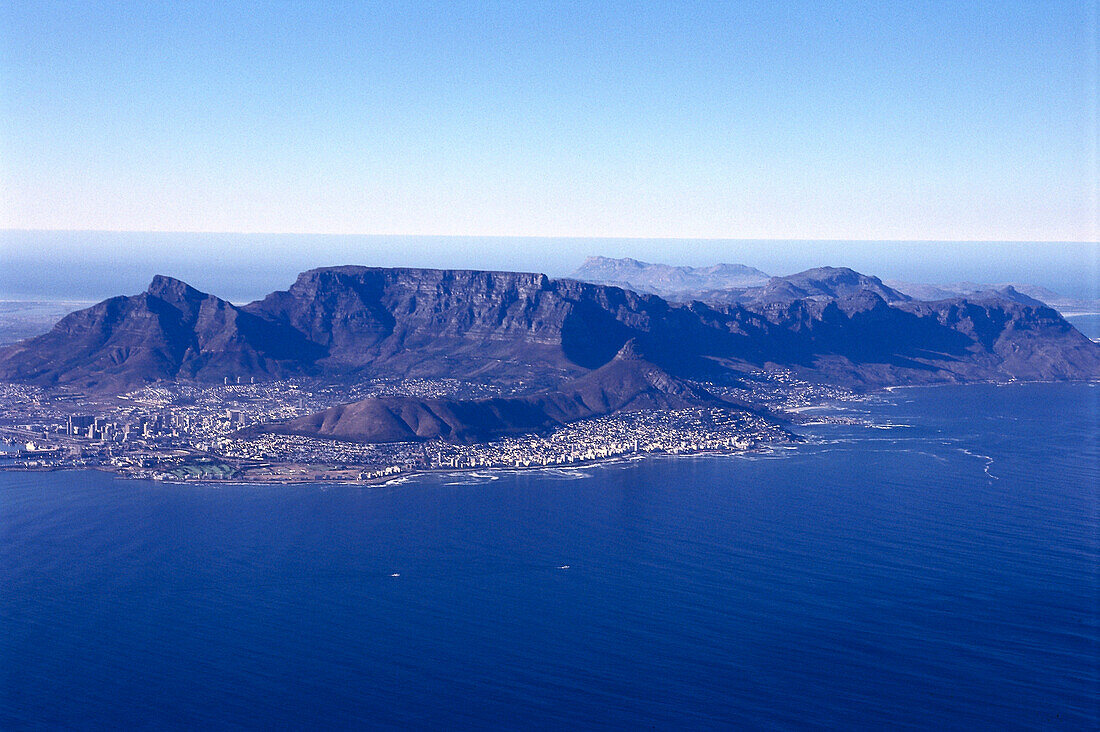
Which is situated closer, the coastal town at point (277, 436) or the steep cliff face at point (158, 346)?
the coastal town at point (277, 436)

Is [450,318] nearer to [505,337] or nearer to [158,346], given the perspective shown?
[505,337]

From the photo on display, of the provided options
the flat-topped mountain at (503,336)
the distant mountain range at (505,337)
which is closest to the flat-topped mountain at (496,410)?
the distant mountain range at (505,337)

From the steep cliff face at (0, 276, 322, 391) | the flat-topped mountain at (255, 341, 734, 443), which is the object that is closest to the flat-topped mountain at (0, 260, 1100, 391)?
the steep cliff face at (0, 276, 322, 391)

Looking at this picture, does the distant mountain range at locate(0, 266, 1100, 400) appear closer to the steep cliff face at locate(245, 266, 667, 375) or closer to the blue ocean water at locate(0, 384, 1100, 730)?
the steep cliff face at locate(245, 266, 667, 375)

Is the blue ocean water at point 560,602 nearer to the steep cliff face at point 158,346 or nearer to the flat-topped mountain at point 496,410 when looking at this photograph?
the flat-topped mountain at point 496,410

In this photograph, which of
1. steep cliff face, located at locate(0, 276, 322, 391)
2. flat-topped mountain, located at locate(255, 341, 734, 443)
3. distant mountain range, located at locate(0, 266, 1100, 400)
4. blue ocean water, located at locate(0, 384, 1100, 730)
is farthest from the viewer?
distant mountain range, located at locate(0, 266, 1100, 400)

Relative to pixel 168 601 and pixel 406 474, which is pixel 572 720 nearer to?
pixel 168 601

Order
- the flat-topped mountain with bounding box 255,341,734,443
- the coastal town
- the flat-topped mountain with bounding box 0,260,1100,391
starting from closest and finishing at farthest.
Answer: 1. the coastal town
2. the flat-topped mountain with bounding box 255,341,734,443
3. the flat-topped mountain with bounding box 0,260,1100,391
